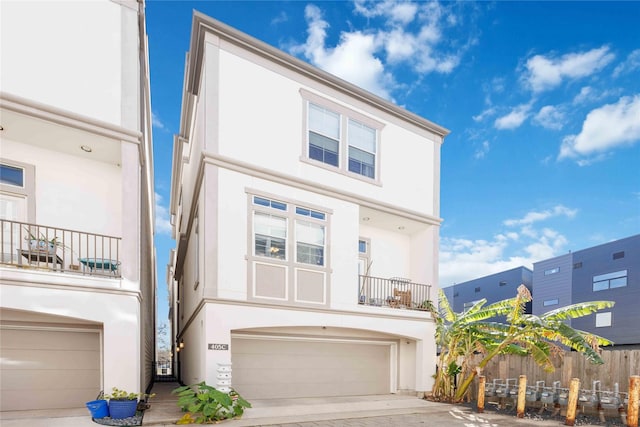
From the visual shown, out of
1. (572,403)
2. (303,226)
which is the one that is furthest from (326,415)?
(572,403)

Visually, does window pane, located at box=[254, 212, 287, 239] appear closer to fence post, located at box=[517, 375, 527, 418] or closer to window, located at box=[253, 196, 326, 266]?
window, located at box=[253, 196, 326, 266]

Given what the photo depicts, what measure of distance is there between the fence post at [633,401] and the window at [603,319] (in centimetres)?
2267

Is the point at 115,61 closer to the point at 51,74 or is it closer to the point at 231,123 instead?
the point at 51,74

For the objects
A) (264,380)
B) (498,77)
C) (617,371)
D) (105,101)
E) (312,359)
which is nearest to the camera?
(105,101)

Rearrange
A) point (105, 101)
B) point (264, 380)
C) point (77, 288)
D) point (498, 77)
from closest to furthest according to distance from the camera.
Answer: point (77, 288)
point (105, 101)
point (264, 380)
point (498, 77)

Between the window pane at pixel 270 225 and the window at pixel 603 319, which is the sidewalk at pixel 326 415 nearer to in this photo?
the window pane at pixel 270 225

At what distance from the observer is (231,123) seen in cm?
1027

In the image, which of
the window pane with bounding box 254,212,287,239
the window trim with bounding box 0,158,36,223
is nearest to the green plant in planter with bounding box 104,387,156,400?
the window trim with bounding box 0,158,36,223

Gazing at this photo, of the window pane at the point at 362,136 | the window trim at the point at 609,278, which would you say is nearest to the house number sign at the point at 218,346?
the window pane at the point at 362,136

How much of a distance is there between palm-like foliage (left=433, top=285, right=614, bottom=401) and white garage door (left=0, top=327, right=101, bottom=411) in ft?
32.4

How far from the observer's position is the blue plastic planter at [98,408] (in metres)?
7.35

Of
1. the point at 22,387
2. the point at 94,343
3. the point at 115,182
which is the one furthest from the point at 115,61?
the point at 22,387

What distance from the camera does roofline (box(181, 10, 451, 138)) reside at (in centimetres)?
1001

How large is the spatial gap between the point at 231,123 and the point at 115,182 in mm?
3420
